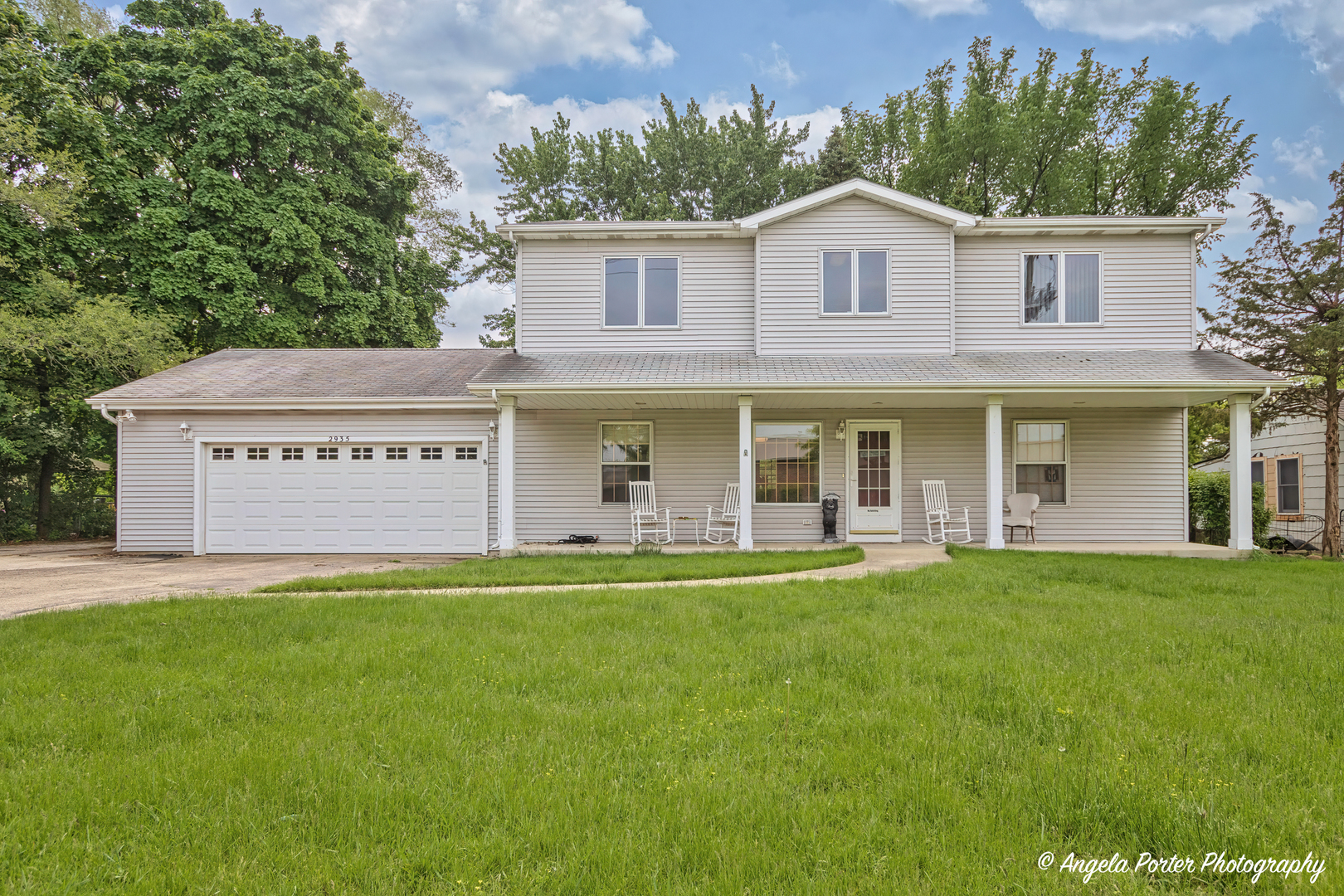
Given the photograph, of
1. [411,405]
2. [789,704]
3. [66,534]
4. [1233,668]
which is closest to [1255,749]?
[1233,668]

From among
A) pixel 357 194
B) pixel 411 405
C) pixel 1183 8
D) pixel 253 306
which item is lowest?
pixel 411 405

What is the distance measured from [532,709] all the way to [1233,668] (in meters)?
4.46

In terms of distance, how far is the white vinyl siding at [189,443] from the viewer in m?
11.9

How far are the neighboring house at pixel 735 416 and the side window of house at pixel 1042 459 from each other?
4 cm

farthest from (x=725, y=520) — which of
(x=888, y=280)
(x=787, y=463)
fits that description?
(x=888, y=280)

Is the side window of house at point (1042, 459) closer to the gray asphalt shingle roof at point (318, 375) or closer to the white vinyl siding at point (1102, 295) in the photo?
the white vinyl siding at point (1102, 295)

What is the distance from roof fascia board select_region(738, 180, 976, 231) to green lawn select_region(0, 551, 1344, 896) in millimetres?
8074

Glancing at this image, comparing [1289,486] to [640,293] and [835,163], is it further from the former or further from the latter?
[640,293]

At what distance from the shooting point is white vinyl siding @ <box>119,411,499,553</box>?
39.1 feet

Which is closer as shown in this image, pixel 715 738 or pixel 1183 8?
pixel 715 738

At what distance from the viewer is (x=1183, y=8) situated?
15906 mm

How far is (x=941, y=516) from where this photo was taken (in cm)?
1148

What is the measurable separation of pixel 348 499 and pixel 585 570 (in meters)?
5.97

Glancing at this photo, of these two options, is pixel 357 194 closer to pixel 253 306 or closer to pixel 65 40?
pixel 253 306
